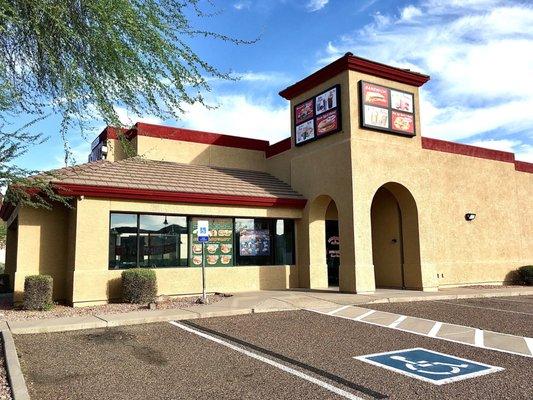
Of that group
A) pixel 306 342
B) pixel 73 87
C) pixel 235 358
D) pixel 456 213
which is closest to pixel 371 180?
pixel 456 213

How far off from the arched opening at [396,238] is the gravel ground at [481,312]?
3.09m

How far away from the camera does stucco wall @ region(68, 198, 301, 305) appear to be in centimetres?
1461

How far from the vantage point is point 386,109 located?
18.0 m

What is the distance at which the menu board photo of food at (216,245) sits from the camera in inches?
669

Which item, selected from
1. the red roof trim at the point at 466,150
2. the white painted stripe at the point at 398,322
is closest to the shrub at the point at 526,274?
the red roof trim at the point at 466,150

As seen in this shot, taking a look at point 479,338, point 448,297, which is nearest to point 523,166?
point 448,297

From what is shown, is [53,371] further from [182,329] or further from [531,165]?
[531,165]

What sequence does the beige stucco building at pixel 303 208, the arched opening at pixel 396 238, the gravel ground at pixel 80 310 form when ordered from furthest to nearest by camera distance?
the arched opening at pixel 396 238 < the beige stucco building at pixel 303 208 < the gravel ground at pixel 80 310

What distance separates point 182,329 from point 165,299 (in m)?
5.15

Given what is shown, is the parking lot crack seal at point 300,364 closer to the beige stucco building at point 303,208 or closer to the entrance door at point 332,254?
the beige stucco building at point 303,208

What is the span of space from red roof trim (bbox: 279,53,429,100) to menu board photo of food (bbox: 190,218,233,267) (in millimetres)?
6427

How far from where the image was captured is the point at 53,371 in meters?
6.97

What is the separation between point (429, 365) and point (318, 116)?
12927mm

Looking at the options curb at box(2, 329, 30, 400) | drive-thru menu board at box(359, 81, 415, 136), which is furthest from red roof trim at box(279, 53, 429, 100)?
curb at box(2, 329, 30, 400)
